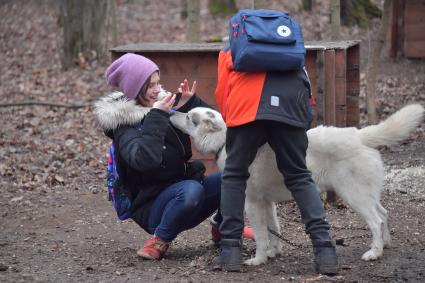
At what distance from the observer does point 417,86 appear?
11.3 m

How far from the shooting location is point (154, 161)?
15.5ft

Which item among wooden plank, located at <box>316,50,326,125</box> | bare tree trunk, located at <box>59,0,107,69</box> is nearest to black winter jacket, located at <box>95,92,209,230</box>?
wooden plank, located at <box>316,50,326,125</box>

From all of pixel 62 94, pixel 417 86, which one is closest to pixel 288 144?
pixel 417 86

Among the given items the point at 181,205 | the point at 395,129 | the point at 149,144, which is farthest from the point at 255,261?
the point at 395,129

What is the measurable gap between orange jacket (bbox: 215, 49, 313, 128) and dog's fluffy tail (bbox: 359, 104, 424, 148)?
2.00 ft

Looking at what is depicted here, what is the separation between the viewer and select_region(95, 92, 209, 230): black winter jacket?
4.73m

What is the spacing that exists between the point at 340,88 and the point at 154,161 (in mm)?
2497

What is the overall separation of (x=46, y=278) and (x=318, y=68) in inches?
122

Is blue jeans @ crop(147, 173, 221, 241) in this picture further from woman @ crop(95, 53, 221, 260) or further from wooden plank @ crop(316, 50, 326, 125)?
wooden plank @ crop(316, 50, 326, 125)

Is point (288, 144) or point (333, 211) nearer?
point (288, 144)

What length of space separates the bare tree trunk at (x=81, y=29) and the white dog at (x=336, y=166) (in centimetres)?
999

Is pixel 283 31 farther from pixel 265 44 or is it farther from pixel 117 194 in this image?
pixel 117 194

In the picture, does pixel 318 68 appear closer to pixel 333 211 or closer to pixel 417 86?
pixel 333 211

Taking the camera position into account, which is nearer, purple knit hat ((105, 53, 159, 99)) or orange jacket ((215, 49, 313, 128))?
orange jacket ((215, 49, 313, 128))
